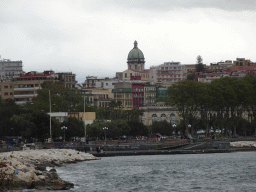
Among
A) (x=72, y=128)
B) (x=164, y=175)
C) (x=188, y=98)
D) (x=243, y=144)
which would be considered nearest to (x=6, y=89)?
(x=188, y=98)

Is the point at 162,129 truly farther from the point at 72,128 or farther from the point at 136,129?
the point at 72,128

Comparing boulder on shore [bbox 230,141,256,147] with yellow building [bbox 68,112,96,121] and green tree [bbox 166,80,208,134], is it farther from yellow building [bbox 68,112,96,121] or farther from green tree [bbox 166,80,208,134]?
yellow building [bbox 68,112,96,121]

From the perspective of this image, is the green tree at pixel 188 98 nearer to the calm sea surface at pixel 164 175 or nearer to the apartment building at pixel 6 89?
the calm sea surface at pixel 164 175

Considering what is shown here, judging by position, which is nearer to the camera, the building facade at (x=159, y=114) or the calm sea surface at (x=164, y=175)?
the calm sea surface at (x=164, y=175)

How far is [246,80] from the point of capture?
141 m

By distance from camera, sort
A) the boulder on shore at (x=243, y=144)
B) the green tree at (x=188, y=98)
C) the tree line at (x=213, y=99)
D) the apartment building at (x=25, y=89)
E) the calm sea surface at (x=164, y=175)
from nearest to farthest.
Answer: the calm sea surface at (x=164, y=175)
the boulder on shore at (x=243, y=144)
the green tree at (x=188, y=98)
the tree line at (x=213, y=99)
the apartment building at (x=25, y=89)

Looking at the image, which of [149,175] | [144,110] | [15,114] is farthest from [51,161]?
[144,110]

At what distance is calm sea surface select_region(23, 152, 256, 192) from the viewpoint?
54188mm

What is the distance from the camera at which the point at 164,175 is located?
64.1 metres

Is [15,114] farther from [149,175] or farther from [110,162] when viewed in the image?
[149,175]

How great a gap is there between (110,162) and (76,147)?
52.9 feet

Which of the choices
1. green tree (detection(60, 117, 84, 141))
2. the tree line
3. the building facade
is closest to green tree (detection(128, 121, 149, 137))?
the tree line

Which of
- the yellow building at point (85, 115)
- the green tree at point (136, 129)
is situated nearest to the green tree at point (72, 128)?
the yellow building at point (85, 115)

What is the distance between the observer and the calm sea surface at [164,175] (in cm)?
5419
